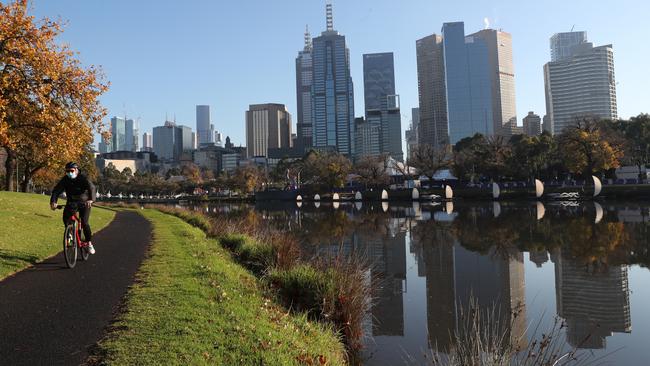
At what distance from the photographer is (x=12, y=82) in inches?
607

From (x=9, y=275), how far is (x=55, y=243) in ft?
16.1

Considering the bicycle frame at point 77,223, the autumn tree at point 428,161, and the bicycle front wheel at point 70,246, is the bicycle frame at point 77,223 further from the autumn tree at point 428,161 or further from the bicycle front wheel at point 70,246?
the autumn tree at point 428,161

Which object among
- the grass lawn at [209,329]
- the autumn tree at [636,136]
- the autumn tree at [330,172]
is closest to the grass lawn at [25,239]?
the grass lawn at [209,329]

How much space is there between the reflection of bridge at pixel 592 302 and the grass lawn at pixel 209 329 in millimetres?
3603

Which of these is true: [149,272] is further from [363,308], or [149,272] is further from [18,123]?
[18,123]

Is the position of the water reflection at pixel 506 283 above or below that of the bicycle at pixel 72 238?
below

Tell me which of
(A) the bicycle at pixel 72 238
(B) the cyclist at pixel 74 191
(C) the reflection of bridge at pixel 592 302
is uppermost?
(B) the cyclist at pixel 74 191

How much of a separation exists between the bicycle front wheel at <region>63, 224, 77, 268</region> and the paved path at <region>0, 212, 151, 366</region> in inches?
8.0

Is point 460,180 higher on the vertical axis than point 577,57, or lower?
lower

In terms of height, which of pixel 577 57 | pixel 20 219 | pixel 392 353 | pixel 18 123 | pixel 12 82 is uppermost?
pixel 577 57

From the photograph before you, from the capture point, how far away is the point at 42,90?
15.8 metres

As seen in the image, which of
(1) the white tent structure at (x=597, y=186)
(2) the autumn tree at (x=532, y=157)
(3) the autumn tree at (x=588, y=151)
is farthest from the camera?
(2) the autumn tree at (x=532, y=157)

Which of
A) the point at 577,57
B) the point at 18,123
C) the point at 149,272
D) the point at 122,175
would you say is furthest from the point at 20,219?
the point at 577,57

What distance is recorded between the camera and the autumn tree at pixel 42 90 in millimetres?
15586
